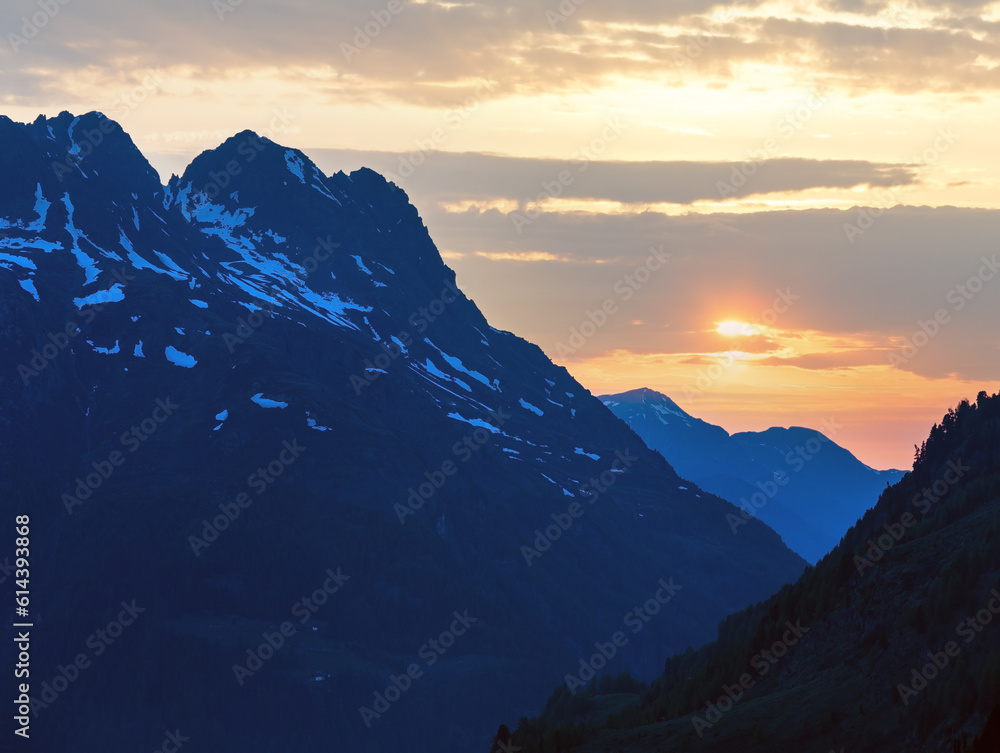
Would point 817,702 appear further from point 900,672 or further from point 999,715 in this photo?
point 999,715

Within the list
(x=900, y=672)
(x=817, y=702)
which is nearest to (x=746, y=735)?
(x=817, y=702)

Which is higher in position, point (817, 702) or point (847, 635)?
point (847, 635)

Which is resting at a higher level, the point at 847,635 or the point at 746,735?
the point at 847,635

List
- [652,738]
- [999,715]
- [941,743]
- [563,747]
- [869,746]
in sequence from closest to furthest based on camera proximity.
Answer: [999,715]
[941,743]
[869,746]
[652,738]
[563,747]

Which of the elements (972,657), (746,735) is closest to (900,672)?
(972,657)

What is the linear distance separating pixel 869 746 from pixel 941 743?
10.7m

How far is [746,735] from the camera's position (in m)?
159

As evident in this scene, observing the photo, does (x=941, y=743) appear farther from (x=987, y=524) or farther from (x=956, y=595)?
(x=987, y=524)

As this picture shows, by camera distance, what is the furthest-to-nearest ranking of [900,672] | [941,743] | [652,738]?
[652,738], [900,672], [941,743]

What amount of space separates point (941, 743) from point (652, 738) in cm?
4914

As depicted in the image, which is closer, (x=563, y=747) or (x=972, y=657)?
(x=972, y=657)

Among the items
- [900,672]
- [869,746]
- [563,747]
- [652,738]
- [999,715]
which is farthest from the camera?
[563,747]

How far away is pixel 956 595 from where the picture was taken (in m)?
164

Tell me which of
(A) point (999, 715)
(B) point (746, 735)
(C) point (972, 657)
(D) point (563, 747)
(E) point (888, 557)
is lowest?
(D) point (563, 747)
